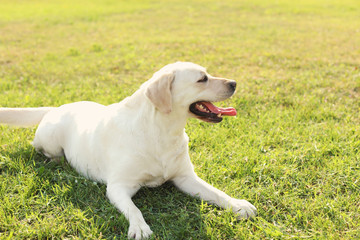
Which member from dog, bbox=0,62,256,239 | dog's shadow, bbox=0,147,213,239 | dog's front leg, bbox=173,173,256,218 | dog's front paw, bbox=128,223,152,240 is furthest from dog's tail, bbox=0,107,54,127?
dog's front paw, bbox=128,223,152,240

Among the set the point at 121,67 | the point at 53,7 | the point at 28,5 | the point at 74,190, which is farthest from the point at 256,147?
the point at 28,5

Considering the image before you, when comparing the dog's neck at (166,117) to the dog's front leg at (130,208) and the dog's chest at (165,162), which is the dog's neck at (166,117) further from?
the dog's front leg at (130,208)

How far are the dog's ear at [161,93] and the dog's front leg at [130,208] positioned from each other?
843 mm

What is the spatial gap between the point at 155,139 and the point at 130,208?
2.19 ft

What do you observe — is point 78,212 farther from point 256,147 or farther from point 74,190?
point 256,147

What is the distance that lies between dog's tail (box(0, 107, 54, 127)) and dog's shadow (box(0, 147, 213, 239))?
2.05ft

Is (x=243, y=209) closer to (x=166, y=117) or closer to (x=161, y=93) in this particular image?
(x=166, y=117)

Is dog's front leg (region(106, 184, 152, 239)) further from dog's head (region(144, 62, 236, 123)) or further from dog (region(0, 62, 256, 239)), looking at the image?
dog's head (region(144, 62, 236, 123))

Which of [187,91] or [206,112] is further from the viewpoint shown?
[206,112]

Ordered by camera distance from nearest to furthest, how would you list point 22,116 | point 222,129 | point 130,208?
1. point 130,208
2. point 22,116
3. point 222,129

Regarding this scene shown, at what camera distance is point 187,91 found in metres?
3.47

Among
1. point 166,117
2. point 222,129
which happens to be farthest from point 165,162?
point 222,129

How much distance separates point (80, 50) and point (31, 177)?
728 cm

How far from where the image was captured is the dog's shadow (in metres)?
3.21
